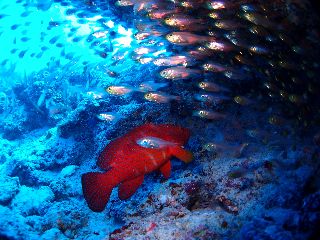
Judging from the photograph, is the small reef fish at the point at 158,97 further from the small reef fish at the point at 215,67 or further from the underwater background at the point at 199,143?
the small reef fish at the point at 215,67

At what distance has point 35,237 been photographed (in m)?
4.30

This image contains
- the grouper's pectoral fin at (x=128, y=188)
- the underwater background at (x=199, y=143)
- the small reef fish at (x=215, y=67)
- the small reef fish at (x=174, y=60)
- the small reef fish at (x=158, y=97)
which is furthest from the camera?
the small reef fish at (x=174, y=60)

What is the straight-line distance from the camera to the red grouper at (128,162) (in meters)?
4.17

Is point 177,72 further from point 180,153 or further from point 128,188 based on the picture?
point 128,188

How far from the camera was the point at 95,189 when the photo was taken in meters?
A: 4.16

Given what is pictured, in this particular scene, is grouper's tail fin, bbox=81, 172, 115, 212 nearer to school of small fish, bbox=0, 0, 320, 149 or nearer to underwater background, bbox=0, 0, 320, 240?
underwater background, bbox=0, 0, 320, 240

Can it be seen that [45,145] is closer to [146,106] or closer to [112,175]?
[146,106]

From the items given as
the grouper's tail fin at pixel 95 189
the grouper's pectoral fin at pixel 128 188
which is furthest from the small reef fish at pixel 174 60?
the grouper's tail fin at pixel 95 189

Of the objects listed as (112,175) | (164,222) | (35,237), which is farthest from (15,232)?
(164,222)

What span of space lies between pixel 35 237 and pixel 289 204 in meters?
3.74

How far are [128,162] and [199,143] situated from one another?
193 cm

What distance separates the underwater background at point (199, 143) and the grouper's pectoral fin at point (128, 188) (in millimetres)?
16

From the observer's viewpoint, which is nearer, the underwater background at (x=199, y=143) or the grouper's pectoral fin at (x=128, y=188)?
the underwater background at (x=199, y=143)

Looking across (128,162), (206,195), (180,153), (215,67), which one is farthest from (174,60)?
(206,195)
